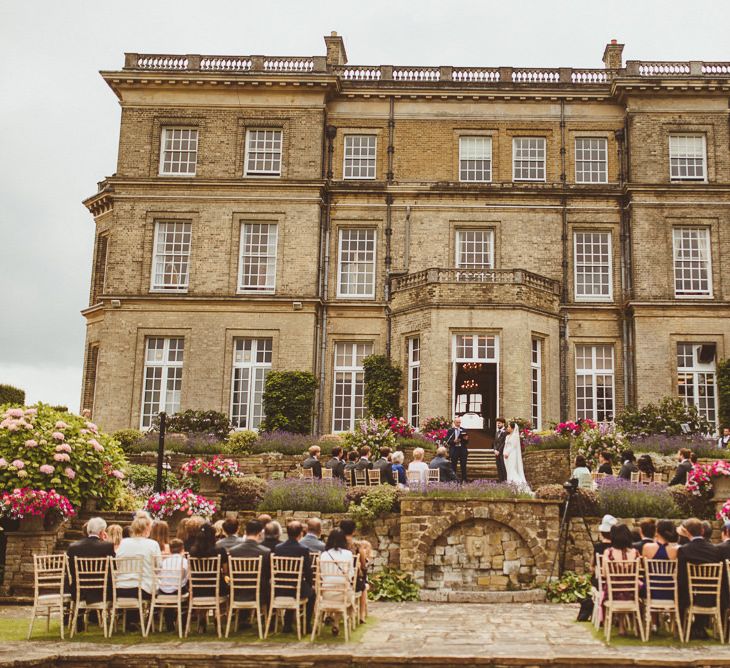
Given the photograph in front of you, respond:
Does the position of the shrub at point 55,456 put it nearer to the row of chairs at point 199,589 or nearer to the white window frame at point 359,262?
the row of chairs at point 199,589

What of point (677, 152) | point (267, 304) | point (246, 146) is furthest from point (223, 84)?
point (677, 152)

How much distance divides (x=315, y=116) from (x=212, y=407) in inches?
408

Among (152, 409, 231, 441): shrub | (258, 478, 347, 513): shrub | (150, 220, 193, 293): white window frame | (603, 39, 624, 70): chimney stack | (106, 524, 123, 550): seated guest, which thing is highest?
(603, 39, 624, 70): chimney stack

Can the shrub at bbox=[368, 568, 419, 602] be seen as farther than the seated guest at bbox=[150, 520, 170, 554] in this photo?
Yes

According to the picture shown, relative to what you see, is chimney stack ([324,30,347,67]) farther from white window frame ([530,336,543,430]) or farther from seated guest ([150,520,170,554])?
seated guest ([150,520,170,554])

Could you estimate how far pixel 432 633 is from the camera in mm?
11430

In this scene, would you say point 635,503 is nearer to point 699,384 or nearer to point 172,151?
point 699,384

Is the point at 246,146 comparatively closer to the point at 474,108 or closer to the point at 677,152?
the point at 474,108

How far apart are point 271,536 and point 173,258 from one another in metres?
19.6

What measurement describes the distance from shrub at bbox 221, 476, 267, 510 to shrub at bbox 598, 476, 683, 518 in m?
6.58

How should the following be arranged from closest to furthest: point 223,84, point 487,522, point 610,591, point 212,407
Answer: point 610,591
point 487,522
point 212,407
point 223,84

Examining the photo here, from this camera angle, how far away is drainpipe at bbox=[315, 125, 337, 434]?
93.7 ft

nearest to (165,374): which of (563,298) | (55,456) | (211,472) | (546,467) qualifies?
(211,472)

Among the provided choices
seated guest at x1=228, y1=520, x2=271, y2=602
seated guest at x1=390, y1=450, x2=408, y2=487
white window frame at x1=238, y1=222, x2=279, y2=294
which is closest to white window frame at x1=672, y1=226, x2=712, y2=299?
white window frame at x1=238, y1=222, x2=279, y2=294
